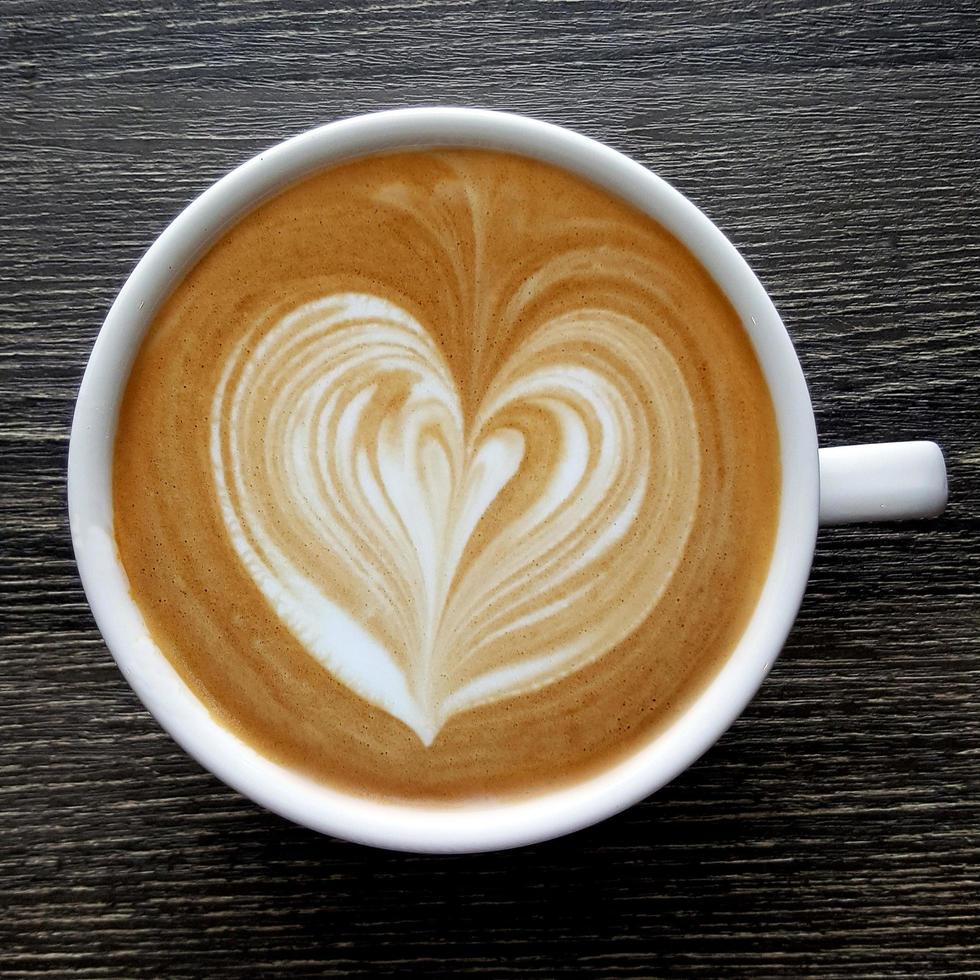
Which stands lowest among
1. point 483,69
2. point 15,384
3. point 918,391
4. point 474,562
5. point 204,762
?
point 204,762

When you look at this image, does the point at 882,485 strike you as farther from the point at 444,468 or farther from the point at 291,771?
the point at 291,771

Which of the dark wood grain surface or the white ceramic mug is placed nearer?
the white ceramic mug

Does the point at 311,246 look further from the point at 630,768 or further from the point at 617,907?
the point at 617,907

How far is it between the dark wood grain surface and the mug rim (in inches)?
8.3

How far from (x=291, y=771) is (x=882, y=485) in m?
0.59

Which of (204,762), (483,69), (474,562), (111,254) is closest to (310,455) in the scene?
(474,562)

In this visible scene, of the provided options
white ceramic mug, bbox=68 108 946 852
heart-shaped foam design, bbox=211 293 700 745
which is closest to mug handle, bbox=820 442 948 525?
white ceramic mug, bbox=68 108 946 852

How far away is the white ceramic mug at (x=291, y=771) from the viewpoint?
0.79m

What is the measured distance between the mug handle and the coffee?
61 mm

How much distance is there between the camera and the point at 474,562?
2.67 feet

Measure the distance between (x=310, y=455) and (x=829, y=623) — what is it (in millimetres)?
592

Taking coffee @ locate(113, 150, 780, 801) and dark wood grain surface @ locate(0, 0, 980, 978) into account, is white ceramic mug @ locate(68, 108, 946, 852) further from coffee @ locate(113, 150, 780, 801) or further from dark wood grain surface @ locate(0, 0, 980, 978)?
dark wood grain surface @ locate(0, 0, 980, 978)

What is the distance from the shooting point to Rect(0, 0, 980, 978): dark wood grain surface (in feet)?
3.26

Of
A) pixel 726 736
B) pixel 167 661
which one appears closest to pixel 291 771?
pixel 167 661
